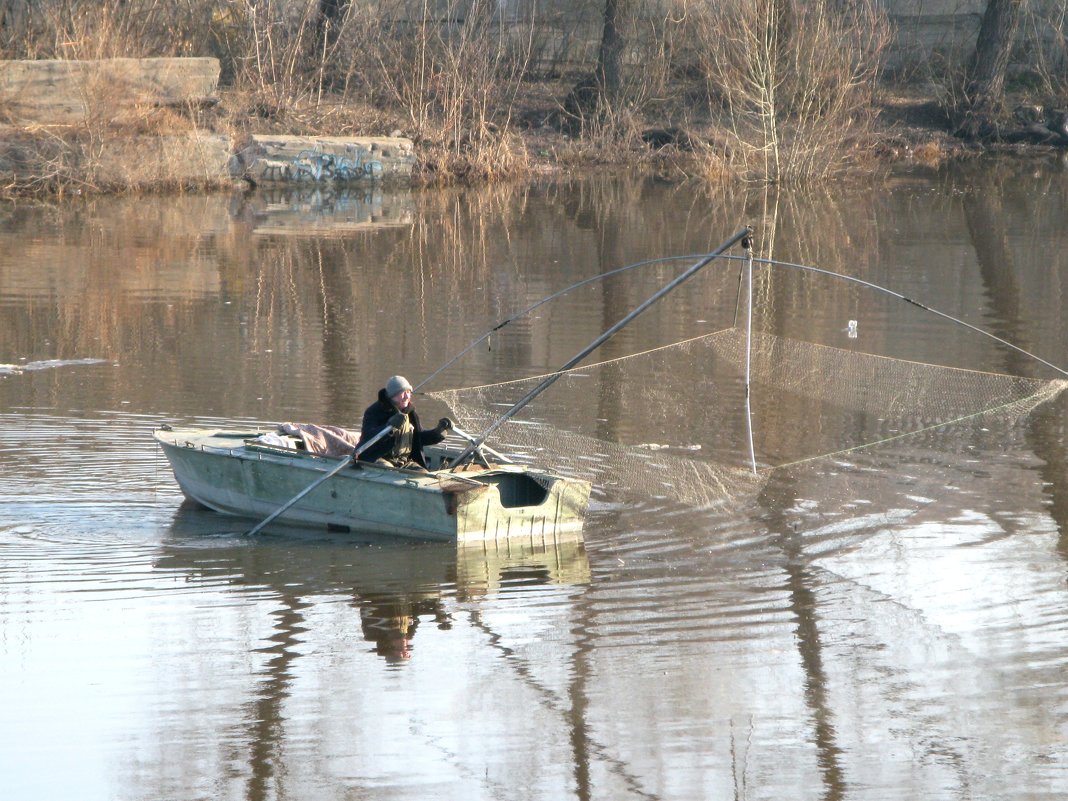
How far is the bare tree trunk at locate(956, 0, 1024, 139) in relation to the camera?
140ft

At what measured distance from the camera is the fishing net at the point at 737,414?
460 inches

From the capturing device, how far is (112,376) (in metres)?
15.1

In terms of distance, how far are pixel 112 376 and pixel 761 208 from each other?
61.5 feet

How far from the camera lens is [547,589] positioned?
373 inches

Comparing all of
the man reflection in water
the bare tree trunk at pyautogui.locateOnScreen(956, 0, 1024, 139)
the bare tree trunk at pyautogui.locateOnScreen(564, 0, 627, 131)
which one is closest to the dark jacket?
the man reflection in water

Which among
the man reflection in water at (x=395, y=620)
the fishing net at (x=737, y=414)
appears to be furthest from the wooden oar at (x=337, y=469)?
the fishing net at (x=737, y=414)

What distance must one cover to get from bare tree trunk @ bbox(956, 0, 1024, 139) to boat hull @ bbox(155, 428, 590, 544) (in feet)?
118

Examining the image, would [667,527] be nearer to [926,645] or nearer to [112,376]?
A: [926,645]

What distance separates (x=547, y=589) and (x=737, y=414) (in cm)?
492

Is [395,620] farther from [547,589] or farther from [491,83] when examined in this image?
[491,83]

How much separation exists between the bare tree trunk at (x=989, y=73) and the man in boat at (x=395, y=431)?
3602 centimetres

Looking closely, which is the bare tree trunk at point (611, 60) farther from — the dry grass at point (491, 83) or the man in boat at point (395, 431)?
the man in boat at point (395, 431)

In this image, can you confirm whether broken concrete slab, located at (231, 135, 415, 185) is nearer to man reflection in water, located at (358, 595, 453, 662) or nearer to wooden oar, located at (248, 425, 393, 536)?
wooden oar, located at (248, 425, 393, 536)

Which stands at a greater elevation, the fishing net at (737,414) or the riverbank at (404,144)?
the riverbank at (404,144)
